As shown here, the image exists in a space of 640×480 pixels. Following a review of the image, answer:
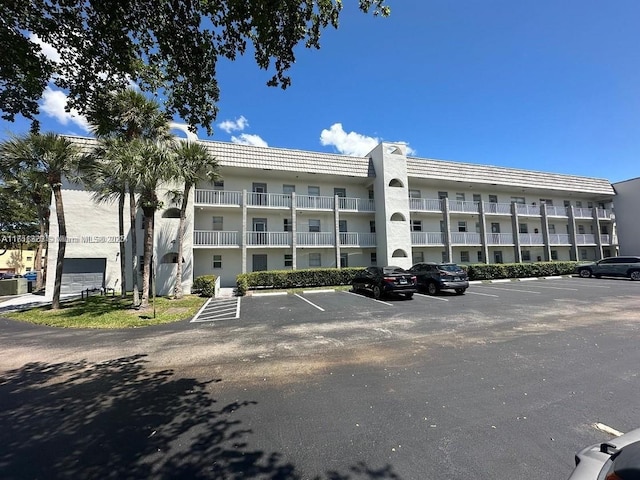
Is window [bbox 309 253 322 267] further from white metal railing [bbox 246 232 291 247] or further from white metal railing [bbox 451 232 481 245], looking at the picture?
white metal railing [bbox 451 232 481 245]

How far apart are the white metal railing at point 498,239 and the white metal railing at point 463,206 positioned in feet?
8.81

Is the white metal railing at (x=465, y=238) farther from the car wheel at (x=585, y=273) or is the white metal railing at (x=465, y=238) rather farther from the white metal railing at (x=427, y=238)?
the car wheel at (x=585, y=273)

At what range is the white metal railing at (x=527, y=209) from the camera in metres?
26.0

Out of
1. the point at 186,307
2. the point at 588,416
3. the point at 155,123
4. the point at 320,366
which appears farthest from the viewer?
the point at 155,123

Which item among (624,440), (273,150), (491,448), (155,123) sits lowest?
(491,448)

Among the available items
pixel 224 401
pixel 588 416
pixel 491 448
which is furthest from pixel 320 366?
pixel 588 416

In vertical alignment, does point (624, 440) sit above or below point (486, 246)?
below

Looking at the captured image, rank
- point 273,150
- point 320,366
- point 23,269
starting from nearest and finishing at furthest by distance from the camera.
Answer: point 320,366
point 273,150
point 23,269

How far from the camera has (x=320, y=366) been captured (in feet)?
18.2

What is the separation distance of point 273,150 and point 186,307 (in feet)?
41.1

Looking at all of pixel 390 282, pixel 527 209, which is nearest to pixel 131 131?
pixel 390 282

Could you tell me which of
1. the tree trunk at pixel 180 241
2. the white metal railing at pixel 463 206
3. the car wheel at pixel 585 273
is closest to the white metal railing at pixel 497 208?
the white metal railing at pixel 463 206

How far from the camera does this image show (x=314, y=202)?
21.5 m

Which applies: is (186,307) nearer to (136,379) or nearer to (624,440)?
(136,379)
